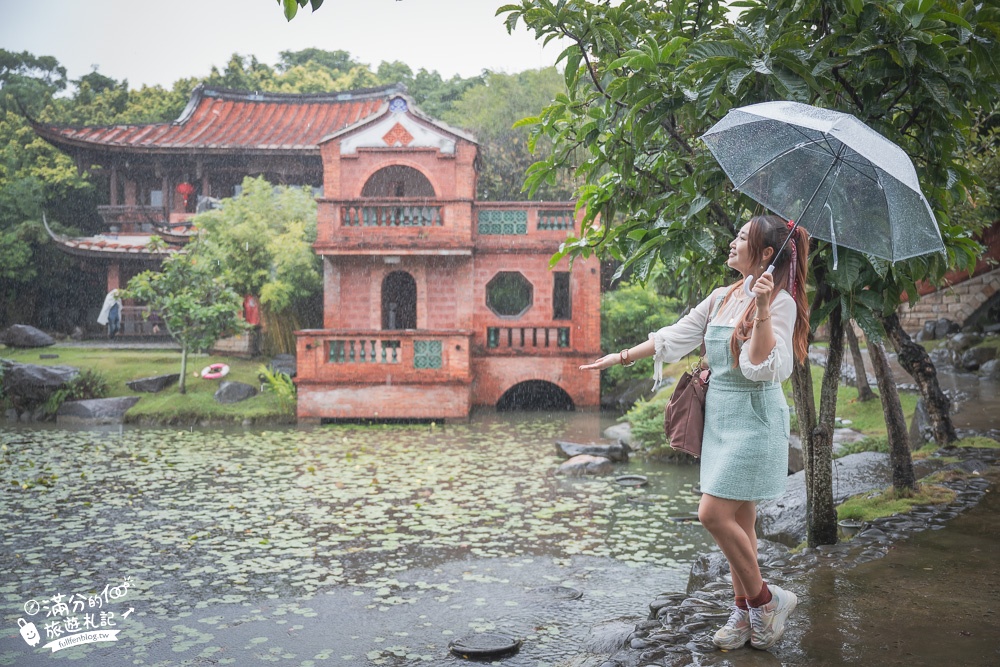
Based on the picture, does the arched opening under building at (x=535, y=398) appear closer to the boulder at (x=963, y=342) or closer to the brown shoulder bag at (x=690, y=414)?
the boulder at (x=963, y=342)

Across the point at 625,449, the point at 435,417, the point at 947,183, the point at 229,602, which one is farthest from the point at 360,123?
the point at 947,183

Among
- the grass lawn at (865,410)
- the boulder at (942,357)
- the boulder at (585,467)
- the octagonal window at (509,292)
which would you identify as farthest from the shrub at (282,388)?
the boulder at (942,357)

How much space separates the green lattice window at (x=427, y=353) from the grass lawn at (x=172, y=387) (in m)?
2.32

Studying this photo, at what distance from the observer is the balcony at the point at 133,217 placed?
20.1 metres

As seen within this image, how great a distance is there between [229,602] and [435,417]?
859 centimetres

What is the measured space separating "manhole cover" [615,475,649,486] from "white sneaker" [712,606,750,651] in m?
5.32

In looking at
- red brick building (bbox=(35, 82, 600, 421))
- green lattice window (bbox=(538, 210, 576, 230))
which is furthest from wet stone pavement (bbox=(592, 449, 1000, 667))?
green lattice window (bbox=(538, 210, 576, 230))

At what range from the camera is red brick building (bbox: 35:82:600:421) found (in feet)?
44.4

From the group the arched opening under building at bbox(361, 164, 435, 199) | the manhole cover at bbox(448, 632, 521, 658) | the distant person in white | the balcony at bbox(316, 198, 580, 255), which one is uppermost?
the arched opening under building at bbox(361, 164, 435, 199)

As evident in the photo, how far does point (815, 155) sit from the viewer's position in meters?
3.18

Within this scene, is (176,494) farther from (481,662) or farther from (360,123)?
(360,123)

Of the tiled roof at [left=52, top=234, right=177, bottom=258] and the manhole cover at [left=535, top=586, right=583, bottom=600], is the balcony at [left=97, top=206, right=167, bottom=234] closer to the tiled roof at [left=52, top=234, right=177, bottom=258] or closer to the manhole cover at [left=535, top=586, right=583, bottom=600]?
the tiled roof at [left=52, top=234, right=177, bottom=258]

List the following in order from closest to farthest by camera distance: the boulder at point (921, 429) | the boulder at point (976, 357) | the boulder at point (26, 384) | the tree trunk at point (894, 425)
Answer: the tree trunk at point (894, 425)
the boulder at point (921, 429)
the boulder at point (976, 357)
the boulder at point (26, 384)

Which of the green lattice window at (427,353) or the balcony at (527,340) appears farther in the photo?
the balcony at (527,340)
